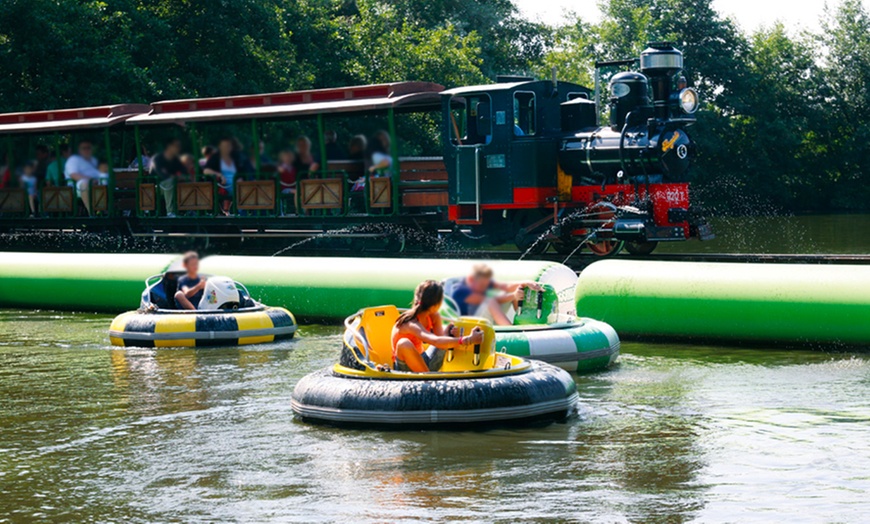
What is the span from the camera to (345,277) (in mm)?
18047

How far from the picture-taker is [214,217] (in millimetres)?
27422

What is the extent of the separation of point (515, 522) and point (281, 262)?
11.7 m

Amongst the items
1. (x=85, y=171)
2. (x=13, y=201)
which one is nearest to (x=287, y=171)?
(x=85, y=171)

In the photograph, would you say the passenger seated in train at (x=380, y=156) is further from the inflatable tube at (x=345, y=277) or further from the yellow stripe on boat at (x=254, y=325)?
the yellow stripe on boat at (x=254, y=325)

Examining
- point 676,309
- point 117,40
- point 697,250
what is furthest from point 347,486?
point 117,40

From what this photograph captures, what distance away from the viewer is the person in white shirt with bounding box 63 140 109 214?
2969 cm

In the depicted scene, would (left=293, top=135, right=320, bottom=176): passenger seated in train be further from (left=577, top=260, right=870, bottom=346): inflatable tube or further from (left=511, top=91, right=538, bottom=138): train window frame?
(left=577, top=260, right=870, bottom=346): inflatable tube

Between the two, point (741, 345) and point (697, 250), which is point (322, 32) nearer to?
point (697, 250)

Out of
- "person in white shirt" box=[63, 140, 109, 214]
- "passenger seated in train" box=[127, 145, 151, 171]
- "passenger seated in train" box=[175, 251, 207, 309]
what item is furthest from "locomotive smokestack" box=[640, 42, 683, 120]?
"person in white shirt" box=[63, 140, 109, 214]

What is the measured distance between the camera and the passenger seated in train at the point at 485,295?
10672mm

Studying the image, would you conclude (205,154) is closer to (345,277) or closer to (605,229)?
(605,229)

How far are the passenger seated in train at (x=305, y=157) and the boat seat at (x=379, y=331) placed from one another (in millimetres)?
14505

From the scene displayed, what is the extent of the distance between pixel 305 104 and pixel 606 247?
21.2 ft

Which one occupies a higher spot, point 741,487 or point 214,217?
point 214,217
